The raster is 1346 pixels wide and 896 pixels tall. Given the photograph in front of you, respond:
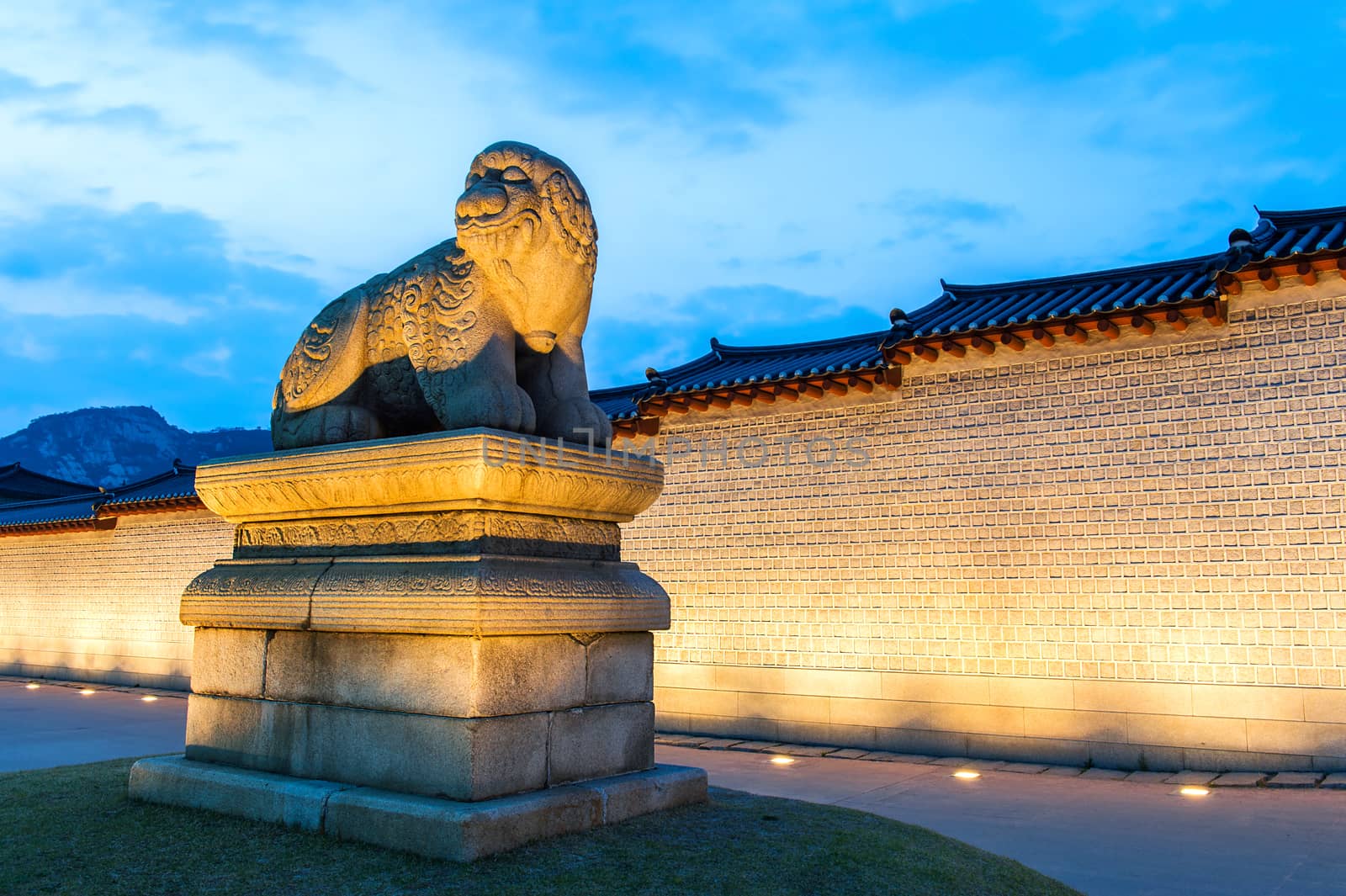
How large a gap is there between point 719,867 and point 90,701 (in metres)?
13.8

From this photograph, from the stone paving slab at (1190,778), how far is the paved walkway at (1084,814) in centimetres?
20

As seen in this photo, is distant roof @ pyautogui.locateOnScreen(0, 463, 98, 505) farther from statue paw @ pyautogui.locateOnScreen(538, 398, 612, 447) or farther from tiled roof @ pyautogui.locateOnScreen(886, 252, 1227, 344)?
statue paw @ pyautogui.locateOnScreen(538, 398, 612, 447)

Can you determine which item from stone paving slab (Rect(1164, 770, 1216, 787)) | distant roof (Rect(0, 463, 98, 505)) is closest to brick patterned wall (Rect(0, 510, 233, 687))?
distant roof (Rect(0, 463, 98, 505))

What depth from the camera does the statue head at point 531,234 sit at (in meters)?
3.91

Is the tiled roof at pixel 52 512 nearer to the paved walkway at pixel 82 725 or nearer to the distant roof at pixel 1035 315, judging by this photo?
the paved walkway at pixel 82 725

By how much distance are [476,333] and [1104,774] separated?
6.71 metres

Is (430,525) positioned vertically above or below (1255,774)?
above

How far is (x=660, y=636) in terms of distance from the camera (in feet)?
36.1

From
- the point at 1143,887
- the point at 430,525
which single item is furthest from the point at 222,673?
the point at 1143,887

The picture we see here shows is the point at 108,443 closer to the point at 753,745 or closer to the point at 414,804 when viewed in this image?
the point at 753,745

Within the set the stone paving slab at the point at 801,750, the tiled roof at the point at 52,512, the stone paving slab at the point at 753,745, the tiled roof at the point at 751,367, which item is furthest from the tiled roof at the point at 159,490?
the stone paving slab at the point at 801,750

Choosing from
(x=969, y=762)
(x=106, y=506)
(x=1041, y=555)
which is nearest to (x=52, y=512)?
(x=106, y=506)

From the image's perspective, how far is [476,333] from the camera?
394cm

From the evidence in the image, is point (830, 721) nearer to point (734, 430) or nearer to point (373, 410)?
point (734, 430)
